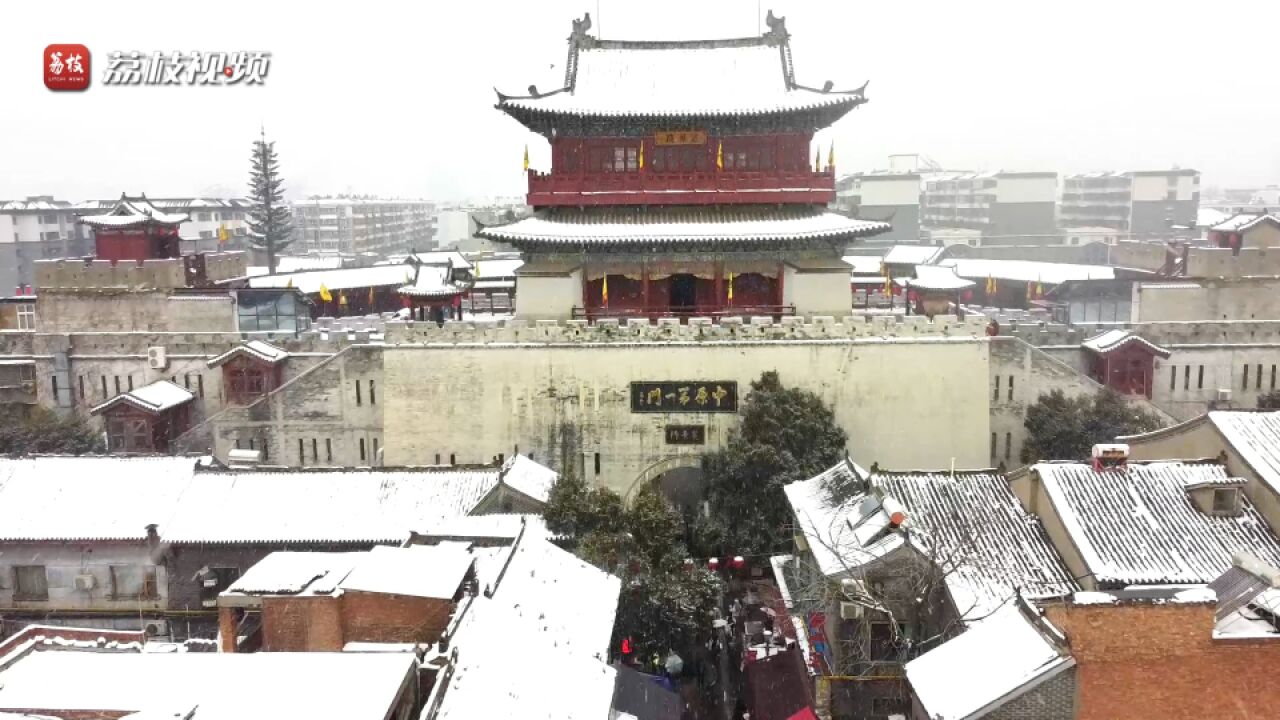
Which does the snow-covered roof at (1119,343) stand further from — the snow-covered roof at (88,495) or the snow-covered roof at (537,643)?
the snow-covered roof at (88,495)

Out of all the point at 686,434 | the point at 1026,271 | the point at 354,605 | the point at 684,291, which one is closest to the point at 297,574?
the point at 354,605

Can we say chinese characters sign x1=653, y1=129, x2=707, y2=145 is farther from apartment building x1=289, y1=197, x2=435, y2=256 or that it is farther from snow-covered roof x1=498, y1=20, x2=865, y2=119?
apartment building x1=289, y1=197, x2=435, y2=256

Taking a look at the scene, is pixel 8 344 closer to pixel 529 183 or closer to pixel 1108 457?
pixel 529 183

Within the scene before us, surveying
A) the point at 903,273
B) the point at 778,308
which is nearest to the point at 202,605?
the point at 778,308

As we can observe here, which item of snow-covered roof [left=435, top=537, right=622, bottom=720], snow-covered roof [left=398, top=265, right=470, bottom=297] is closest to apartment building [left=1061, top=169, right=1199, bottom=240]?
snow-covered roof [left=398, top=265, right=470, bottom=297]

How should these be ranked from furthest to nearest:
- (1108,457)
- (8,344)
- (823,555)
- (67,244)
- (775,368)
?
(67,244) < (8,344) < (775,368) < (1108,457) < (823,555)

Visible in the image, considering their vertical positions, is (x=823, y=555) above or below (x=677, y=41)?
below

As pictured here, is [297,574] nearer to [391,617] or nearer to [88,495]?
[391,617]
